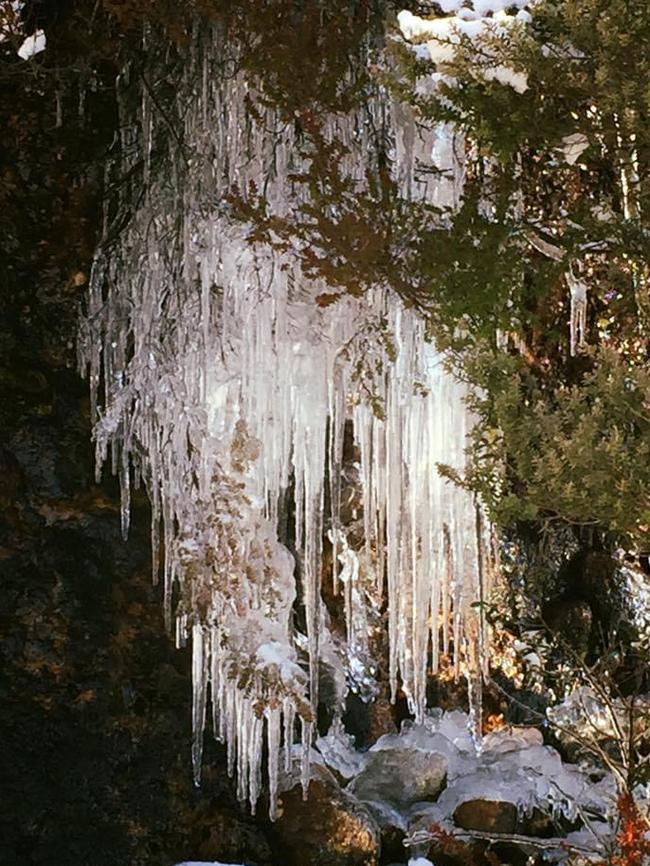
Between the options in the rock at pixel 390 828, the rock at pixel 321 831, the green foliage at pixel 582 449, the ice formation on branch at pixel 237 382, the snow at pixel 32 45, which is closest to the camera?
the green foliage at pixel 582 449

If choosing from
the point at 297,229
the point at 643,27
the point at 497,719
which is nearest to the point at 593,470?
the point at 643,27

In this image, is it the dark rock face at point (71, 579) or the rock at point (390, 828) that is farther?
the rock at point (390, 828)

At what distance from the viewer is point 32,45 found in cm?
470

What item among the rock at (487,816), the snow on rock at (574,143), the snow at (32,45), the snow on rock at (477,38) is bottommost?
the rock at (487,816)

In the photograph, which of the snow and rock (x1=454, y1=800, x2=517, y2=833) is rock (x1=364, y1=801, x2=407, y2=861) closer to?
rock (x1=454, y1=800, x2=517, y2=833)

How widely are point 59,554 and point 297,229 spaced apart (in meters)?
2.09

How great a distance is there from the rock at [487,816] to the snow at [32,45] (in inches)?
178

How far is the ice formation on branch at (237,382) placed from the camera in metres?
4.56

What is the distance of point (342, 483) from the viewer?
256 inches

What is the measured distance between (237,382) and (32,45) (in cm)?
190

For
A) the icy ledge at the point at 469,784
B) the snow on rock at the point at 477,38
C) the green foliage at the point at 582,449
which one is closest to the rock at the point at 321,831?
the icy ledge at the point at 469,784

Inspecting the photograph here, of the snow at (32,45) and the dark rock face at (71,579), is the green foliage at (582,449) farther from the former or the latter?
the snow at (32,45)

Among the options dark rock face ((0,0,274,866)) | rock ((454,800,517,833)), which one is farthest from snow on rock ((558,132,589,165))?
rock ((454,800,517,833))

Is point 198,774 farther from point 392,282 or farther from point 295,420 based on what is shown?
point 392,282
